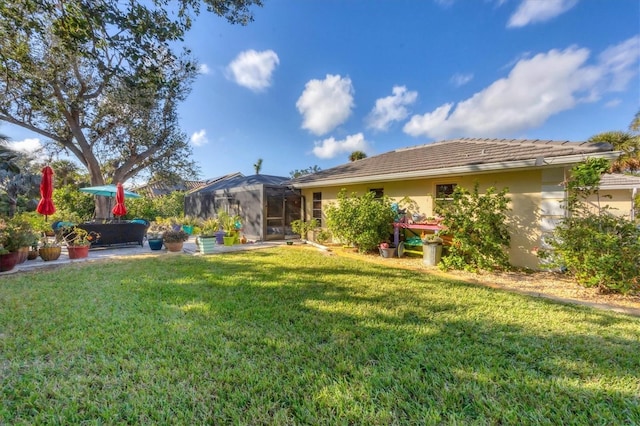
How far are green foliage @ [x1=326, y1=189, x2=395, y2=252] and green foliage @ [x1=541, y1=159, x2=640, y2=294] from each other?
4623 millimetres

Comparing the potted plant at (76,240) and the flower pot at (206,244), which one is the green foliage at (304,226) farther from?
the potted plant at (76,240)

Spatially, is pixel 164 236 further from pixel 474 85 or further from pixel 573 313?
pixel 474 85

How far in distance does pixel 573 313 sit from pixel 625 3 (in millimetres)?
8832

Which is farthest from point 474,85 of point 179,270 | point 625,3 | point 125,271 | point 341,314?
point 125,271

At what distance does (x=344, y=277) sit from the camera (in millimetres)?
6508

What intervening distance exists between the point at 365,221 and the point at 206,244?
19.7ft

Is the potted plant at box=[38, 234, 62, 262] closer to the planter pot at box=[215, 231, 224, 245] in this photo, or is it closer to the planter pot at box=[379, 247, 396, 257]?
the planter pot at box=[215, 231, 224, 245]

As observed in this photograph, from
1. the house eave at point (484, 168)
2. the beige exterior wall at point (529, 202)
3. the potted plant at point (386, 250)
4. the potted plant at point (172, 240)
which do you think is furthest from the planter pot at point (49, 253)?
the beige exterior wall at point (529, 202)

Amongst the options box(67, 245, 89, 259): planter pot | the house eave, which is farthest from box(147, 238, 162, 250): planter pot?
the house eave

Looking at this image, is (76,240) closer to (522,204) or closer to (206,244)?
(206,244)

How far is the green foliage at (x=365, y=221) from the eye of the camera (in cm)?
939

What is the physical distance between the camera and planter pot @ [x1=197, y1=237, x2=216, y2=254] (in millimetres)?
9906

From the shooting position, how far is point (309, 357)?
9.86ft

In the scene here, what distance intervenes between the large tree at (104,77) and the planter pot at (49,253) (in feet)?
13.8
